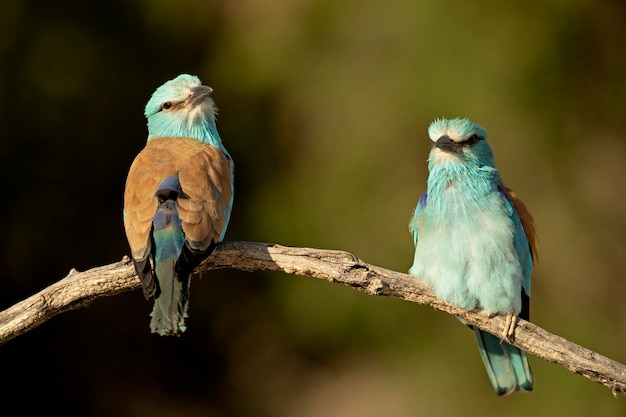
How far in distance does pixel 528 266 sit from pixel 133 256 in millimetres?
1785

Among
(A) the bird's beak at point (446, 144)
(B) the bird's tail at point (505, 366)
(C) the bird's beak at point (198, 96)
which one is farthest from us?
(C) the bird's beak at point (198, 96)

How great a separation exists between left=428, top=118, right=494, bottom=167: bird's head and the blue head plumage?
104 cm

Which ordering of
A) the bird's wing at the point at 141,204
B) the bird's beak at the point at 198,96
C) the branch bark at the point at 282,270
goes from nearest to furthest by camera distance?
the bird's wing at the point at 141,204 < the branch bark at the point at 282,270 < the bird's beak at the point at 198,96

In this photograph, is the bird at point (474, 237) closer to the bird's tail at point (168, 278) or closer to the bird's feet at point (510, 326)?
the bird's feet at point (510, 326)

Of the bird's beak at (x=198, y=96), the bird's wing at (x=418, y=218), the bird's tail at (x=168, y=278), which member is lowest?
the bird's tail at (x=168, y=278)

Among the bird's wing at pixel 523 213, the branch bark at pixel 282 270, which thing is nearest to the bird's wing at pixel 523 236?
the bird's wing at pixel 523 213

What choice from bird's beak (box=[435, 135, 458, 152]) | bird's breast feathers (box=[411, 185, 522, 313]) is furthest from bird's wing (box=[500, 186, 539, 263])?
bird's beak (box=[435, 135, 458, 152])

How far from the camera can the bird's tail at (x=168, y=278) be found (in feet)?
10.5

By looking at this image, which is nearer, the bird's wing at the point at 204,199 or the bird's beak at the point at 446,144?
the bird's wing at the point at 204,199

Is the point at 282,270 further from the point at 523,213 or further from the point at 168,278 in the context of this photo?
the point at 523,213

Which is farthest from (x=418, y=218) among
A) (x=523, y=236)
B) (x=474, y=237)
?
(x=523, y=236)

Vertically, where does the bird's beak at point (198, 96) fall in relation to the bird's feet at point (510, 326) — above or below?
above

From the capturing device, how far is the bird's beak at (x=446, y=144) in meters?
3.81

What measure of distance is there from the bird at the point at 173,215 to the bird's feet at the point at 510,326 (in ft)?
3.99
